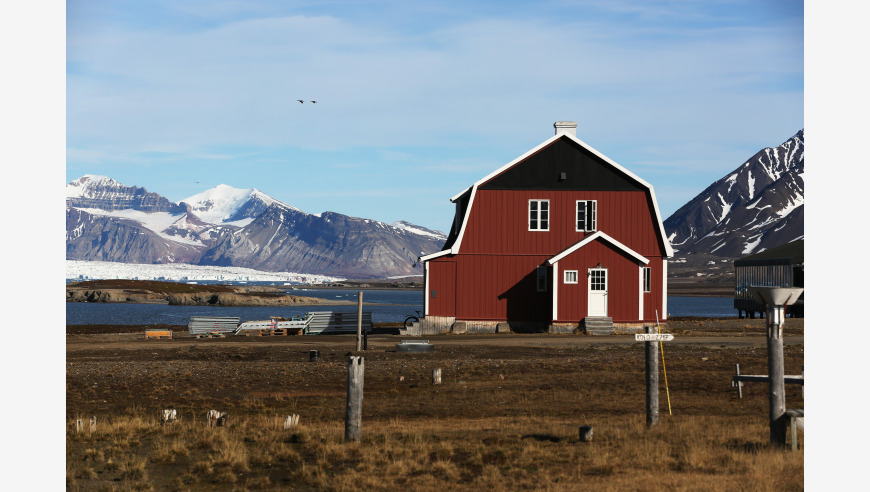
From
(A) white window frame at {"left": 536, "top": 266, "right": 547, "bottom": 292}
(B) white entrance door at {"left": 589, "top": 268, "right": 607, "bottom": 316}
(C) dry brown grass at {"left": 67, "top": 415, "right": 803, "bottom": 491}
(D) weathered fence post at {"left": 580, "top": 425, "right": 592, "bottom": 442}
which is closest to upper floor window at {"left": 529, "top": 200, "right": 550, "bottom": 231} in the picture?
A: (A) white window frame at {"left": 536, "top": 266, "right": 547, "bottom": 292}

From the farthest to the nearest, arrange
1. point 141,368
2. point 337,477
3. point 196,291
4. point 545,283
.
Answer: point 196,291 < point 545,283 < point 141,368 < point 337,477

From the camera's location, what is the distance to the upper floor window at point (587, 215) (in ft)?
143

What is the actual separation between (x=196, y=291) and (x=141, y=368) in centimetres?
13389

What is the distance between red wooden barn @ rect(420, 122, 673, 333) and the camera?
142ft

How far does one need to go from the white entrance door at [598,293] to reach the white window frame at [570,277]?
2.29 ft

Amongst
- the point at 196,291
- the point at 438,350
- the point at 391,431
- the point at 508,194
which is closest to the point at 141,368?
the point at 438,350

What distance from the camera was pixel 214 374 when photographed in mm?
26766

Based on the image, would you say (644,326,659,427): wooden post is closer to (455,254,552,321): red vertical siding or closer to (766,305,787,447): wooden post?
(766,305,787,447): wooden post

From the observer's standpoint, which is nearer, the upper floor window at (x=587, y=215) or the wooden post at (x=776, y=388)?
the wooden post at (x=776, y=388)

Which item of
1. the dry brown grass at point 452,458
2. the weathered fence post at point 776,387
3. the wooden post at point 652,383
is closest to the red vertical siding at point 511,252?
the dry brown grass at point 452,458

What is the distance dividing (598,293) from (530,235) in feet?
14.0

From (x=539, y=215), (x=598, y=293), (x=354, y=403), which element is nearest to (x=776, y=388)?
(x=354, y=403)

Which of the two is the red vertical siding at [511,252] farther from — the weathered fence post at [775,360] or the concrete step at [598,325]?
the weathered fence post at [775,360]
